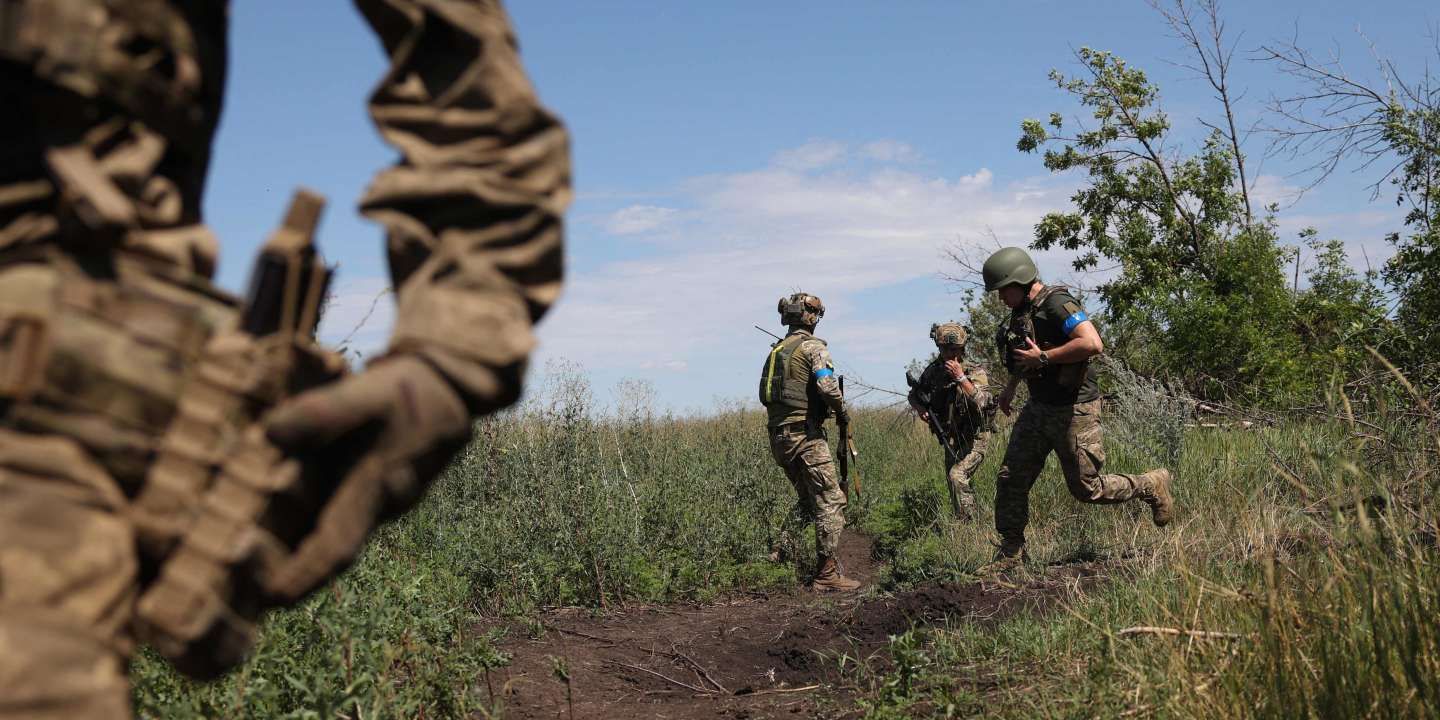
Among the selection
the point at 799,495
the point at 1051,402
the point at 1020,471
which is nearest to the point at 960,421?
the point at 799,495

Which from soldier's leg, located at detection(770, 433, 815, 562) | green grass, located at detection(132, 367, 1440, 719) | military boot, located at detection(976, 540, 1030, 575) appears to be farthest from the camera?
soldier's leg, located at detection(770, 433, 815, 562)

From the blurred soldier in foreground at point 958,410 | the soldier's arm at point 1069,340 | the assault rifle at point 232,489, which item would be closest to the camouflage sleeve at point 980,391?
the blurred soldier in foreground at point 958,410

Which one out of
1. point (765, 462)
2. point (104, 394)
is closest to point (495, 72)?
point (104, 394)

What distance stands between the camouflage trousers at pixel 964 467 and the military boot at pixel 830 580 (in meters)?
1.67

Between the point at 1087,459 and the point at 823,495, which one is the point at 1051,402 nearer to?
the point at 1087,459

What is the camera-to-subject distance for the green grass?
313 cm

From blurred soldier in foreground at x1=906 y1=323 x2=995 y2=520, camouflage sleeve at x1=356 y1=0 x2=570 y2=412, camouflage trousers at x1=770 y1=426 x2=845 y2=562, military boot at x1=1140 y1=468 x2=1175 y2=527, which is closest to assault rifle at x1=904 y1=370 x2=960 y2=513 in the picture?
blurred soldier in foreground at x1=906 y1=323 x2=995 y2=520

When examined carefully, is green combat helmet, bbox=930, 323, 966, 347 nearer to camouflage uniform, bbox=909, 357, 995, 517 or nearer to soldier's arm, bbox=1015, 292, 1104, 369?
camouflage uniform, bbox=909, 357, 995, 517

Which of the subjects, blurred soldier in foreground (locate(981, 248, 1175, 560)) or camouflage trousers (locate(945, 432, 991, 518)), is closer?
blurred soldier in foreground (locate(981, 248, 1175, 560))

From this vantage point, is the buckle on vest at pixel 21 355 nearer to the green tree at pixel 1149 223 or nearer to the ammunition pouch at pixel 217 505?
the ammunition pouch at pixel 217 505

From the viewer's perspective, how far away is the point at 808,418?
29.8ft

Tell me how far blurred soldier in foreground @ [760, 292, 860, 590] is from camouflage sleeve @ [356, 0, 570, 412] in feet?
24.0

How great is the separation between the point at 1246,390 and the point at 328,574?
12.3 metres

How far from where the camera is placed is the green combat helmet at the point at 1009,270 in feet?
24.7
